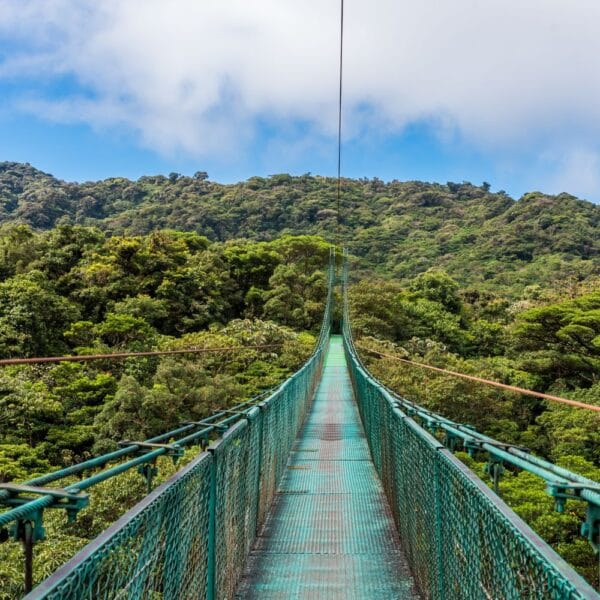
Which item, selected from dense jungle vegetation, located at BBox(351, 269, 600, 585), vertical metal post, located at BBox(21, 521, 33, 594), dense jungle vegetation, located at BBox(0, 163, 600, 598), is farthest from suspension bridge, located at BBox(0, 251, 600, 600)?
dense jungle vegetation, located at BBox(351, 269, 600, 585)

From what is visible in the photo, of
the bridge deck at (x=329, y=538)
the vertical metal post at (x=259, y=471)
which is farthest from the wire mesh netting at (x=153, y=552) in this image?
the vertical metal post at (x=259, y=471)

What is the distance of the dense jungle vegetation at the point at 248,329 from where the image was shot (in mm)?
11234

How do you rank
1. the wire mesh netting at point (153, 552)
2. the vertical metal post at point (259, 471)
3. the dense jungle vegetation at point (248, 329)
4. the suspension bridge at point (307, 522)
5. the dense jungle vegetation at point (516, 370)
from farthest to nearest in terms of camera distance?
the dense jungle vegetation at point (248, 329) < the dense jungle vegetation at point (516, 370) < the vertical metal post at point (259, 471) < the suspension bridge at point (307, 522) < the wire mesh netting at point (153, 552)

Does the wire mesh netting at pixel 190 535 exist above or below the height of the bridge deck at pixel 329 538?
above

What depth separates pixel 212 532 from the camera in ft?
6.30

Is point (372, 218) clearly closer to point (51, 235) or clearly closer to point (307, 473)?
point (51, 235)

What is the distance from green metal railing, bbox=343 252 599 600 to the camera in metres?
1.03

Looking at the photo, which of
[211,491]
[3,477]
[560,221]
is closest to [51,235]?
[3,477]

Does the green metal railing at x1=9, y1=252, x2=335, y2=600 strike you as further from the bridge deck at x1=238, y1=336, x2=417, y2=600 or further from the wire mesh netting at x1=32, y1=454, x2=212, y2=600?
the bridge deck at x1=238, y1=336, x2=417, y2=600

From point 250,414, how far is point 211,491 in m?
0.80

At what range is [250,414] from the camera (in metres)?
2.73

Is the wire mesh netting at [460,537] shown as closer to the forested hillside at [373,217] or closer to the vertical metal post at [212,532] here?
the vertical metal post at [212,532]

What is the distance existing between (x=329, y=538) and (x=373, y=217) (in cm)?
5893

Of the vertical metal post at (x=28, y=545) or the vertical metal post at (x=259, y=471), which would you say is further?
the vertical metal post at (x=259, y=471)
